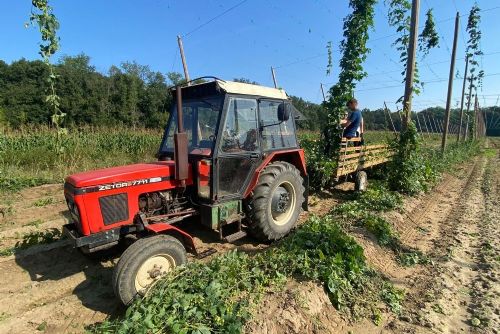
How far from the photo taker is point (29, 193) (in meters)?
7.51

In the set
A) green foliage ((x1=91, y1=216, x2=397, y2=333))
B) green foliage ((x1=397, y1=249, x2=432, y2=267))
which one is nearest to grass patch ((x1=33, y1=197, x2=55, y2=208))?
green foliage ((x1=91, y1=216, x2=397, y2=333))

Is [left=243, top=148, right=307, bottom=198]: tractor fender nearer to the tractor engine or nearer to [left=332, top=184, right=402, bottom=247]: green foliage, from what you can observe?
the tractor engine

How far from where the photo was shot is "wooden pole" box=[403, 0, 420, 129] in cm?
828

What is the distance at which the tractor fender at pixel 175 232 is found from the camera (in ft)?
11.8

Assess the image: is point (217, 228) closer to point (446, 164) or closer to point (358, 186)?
point (358, 186)

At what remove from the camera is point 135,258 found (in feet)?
10.4

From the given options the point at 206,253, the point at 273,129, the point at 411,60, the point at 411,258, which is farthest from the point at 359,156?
the point at 206,253

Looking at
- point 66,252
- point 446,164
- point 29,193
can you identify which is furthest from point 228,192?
point 446,164

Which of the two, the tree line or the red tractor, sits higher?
the tree line

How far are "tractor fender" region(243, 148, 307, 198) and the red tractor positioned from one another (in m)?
0.01

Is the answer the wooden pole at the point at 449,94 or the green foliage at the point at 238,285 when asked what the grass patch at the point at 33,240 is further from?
the wooden pole at the point at 449,94

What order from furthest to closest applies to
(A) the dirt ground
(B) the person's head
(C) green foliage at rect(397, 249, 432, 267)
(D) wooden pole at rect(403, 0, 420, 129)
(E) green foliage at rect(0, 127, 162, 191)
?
(E) green foliage at rect(0, 127, 162, 191)
(D) wooden pole at rect(403, 0, 420, 129)
(B) the person's head
(C) green foliage at rect(397, 249, 432, 267)
(A) the dirt ground

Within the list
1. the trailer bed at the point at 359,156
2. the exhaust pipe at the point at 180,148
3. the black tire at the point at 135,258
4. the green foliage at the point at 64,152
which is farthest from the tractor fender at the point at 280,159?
the green foliage at the point at 64,152

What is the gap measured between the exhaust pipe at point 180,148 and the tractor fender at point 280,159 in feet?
3.37
